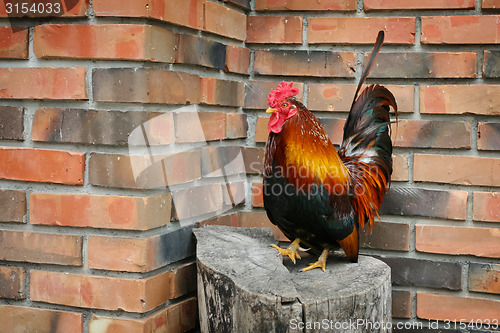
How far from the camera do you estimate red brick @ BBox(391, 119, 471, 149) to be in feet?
6.43

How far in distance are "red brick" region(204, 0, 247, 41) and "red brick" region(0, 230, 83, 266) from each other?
2.73ft

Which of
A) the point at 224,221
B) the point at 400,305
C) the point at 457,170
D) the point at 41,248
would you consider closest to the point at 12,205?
the point at 41,248

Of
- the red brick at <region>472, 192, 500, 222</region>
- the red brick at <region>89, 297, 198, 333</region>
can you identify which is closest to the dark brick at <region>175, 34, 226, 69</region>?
the red brick at <region>89, 297, 198, 333</region>

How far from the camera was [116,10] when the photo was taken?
60.4 inches

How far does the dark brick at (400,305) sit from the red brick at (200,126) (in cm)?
87

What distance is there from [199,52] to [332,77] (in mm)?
544

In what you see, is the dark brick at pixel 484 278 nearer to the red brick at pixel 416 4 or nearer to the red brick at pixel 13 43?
the red brick at pixel 416 4

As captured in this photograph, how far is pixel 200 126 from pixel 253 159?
0.37m

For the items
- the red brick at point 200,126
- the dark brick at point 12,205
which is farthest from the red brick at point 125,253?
the red brick at point 200,126

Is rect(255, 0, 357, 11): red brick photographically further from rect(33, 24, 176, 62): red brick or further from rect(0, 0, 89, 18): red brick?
rect(0, 0, 89, 18): red brick

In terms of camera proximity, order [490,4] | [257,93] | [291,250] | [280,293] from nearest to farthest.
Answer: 1. [280,293]
2. [291,250]
3. [490,4]
4. [257,93]

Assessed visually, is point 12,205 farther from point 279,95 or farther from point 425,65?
point 425,65

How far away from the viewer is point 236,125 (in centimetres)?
210

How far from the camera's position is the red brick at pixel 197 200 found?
1.76 metres
